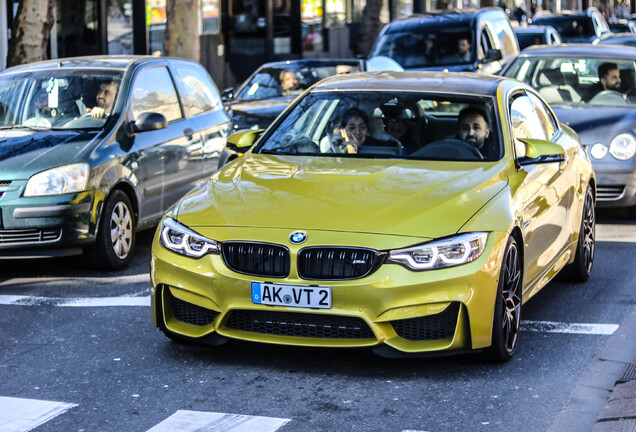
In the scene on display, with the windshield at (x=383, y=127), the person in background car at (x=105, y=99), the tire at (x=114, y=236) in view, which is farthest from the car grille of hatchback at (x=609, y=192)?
the person in background car at (x=105, y=99)

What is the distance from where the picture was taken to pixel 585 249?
8711 mm

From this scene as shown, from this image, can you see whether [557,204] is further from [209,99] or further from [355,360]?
[209,99]

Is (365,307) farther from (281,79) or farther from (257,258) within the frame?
(281,79)

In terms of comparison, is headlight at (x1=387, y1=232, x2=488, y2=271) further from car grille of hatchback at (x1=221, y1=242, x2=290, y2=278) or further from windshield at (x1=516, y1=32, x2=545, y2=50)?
windshield at (x1=516, y1=32, x2=545, y2=50)

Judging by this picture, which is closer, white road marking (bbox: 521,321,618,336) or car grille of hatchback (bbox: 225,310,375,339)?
car grille of hatchback (bbox: 225,310,375,339)

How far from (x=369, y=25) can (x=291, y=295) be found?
26.0 metres

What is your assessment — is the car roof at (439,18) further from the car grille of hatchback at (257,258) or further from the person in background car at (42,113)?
the car grille of hatchback at (257,258)

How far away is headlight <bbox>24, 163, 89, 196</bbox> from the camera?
8750 millimetres

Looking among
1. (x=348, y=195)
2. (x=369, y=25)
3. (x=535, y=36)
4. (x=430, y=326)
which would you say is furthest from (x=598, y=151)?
(x=369, y=25)

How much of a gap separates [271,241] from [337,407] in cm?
93

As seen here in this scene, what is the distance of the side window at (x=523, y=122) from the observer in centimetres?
726

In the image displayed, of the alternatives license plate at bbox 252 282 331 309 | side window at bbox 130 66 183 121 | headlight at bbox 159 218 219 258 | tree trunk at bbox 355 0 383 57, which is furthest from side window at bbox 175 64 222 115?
tree trunk at bbox 355 0 383 57

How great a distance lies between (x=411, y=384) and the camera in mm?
5977

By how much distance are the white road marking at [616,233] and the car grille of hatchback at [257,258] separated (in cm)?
555
